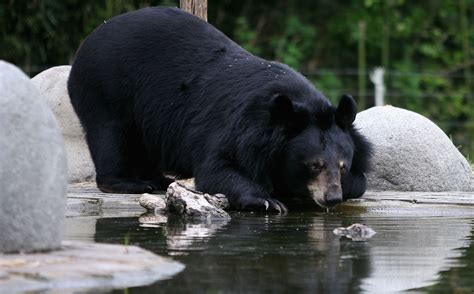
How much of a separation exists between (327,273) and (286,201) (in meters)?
3.01

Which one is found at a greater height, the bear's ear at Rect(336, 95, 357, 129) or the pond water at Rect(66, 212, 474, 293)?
the bear's ear at Rect(336, 95, 357, 129)

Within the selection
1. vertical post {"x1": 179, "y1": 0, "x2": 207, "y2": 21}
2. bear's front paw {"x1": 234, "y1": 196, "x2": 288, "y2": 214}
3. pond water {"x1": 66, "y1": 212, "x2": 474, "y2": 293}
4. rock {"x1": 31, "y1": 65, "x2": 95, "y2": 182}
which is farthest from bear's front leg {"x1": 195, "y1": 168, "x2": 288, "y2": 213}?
vertical post {"x1": 179, "y1": 0, "x2": 207, "y2": 21}

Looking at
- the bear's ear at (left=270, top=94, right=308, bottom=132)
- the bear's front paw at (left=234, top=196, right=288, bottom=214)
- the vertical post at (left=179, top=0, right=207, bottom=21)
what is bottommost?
the bear's front paw at (left=234, top=196, right=288, bottom=214)

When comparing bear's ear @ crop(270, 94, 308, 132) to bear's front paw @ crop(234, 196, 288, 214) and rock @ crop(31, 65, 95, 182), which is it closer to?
bear's front paw @ crop(234, 196, 288, 214)

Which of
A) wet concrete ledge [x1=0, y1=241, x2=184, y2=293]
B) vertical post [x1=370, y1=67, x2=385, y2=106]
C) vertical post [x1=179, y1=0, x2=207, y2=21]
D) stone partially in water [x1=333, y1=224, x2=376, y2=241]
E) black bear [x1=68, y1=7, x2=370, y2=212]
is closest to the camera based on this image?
wet concrete ledge [x1=0, y1=241, x2=184, y2=293]

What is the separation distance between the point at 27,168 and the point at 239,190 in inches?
108

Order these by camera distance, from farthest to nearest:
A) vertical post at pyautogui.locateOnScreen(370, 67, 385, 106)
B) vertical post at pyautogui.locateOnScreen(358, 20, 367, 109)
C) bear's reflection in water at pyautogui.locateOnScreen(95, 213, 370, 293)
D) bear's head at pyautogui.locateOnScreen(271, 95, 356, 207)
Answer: vertical post at pyautogui.locateOnScreen(358, 20, 367, 109) < vertical post at pyautogui.locateOnScreen(370, 67, 385, 106) < bear's head at pyautogui.locateOnScreen(271, 95, 356, 207) < bear's reflection in water at pyautogui.locateOnScreen(95, 213, 370, 293)

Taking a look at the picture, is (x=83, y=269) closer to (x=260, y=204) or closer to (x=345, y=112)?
(x=260, y=204)

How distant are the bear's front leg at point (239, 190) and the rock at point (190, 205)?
0.27 meters

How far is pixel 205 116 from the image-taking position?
8.12m

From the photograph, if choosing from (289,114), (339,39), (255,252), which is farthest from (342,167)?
(339,39)

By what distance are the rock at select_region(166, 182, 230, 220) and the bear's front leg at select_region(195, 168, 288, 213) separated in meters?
0.27

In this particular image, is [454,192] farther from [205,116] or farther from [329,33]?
[329,33]

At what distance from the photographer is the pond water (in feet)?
14.9
